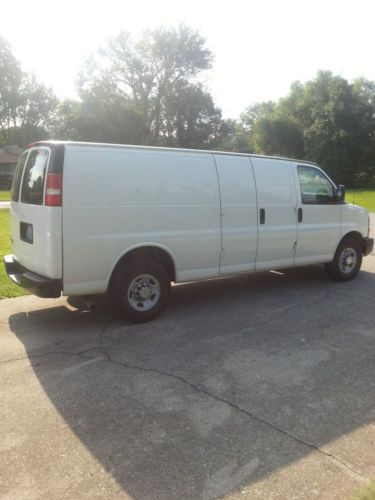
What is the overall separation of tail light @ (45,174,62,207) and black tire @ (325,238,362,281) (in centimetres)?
490

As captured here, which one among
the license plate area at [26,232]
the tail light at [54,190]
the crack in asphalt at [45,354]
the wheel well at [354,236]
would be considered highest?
the tail light at [54,190]

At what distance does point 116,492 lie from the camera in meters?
2.58

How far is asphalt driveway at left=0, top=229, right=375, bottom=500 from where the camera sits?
2.70m

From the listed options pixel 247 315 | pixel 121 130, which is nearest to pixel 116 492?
pixel 247 315

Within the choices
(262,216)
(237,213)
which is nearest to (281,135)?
(262,216)

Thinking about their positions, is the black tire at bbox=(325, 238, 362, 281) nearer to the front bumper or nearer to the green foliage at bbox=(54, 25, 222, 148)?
the front bumper

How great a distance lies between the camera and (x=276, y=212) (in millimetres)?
6699

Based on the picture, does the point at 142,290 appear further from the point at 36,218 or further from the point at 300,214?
the point at 300,214

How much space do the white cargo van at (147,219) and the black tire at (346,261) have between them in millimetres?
745

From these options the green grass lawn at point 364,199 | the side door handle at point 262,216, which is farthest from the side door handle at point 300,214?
the green grass lawn at point 364,199

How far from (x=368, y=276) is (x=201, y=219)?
13.2ft

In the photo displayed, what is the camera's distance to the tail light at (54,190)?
4.74 m

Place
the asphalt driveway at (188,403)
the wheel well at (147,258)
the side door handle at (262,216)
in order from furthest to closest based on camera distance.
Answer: the side door handle at (262,216) < the wheel well at (147,258) < the asphalt driveway at (188,403)

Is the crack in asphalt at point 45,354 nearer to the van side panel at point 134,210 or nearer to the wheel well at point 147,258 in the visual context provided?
the van side panel at point 134,210
